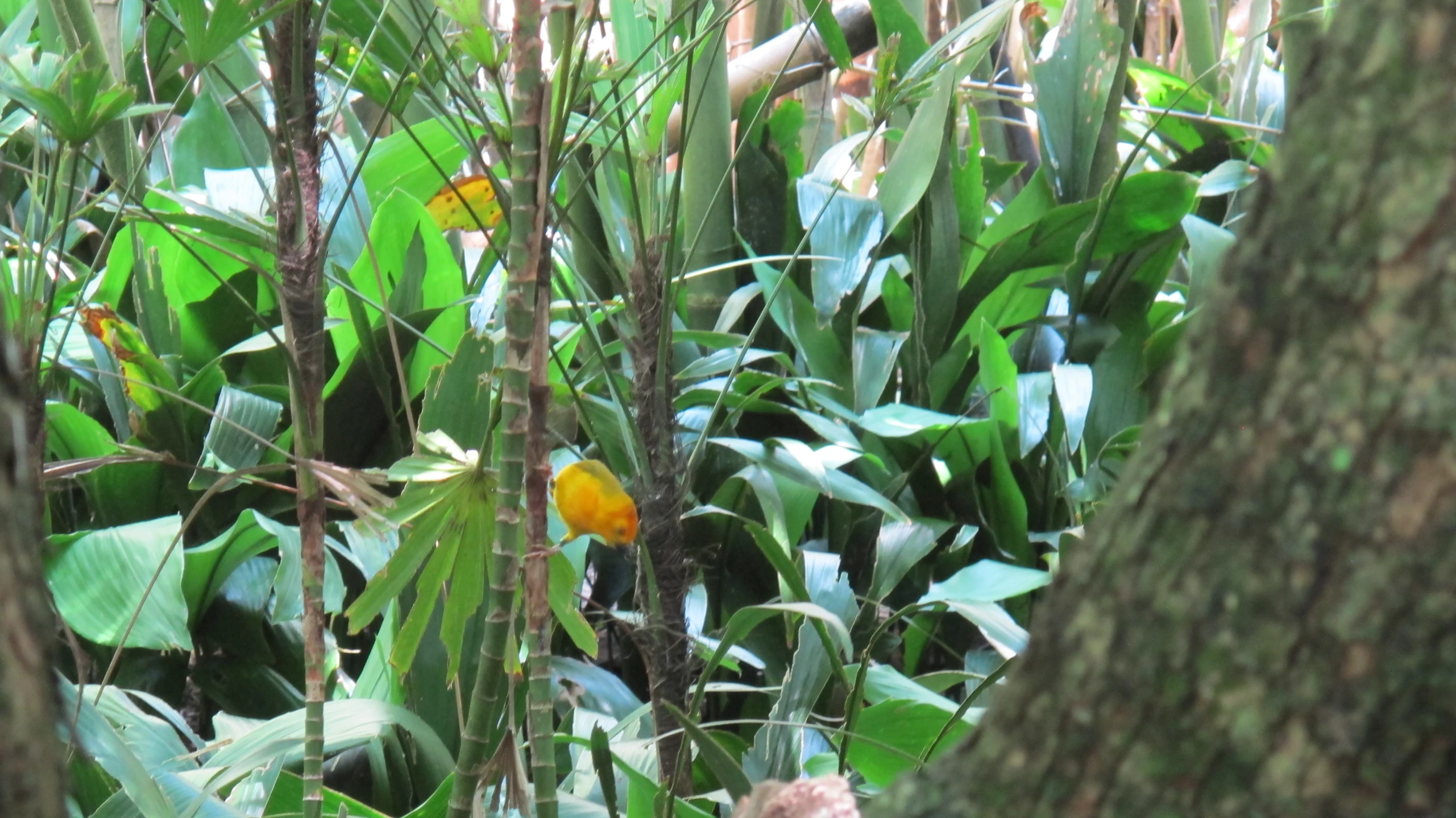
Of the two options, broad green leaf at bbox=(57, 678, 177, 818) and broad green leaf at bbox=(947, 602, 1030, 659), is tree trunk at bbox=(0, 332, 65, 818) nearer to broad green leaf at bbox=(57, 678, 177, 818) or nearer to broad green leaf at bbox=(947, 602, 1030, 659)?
broad green leaf at bbox=(57, 678, 177, 818)

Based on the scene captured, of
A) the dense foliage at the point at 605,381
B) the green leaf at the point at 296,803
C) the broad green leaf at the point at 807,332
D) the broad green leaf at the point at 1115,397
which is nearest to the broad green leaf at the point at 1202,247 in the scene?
the dense foliage at the point at 605,381

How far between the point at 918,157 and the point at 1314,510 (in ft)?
3.85

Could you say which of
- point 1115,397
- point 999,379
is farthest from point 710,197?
point 1115,397

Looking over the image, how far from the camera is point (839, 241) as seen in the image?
4.40ft

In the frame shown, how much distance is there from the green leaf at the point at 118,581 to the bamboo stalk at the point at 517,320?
54 cm

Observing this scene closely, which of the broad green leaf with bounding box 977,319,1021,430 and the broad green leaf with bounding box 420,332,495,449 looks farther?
the broad green leaf with bounding box 977,319,1021,430

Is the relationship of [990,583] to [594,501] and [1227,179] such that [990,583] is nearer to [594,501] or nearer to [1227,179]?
[594,501]

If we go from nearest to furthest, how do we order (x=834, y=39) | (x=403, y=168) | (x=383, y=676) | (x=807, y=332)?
(x=383, y=676) → (x=834, y=39) → (x=807, y=332) → (x=403, y=168)

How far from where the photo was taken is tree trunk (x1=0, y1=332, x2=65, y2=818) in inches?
7.5

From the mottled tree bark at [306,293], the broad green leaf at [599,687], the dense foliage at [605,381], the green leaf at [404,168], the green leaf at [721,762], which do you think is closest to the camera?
the green leaf at [721,762]

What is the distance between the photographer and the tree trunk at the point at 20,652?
0.19 m

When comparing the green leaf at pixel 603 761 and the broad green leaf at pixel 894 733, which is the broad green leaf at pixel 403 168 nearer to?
the broad green leaf at pixel 894 733

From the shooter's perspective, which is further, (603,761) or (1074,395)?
(1074,395)

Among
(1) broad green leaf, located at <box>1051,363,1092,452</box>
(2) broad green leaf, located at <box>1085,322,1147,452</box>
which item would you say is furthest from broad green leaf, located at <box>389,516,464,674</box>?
(2) broad green leaf, located at <box>1085,322,1147,452</box>
